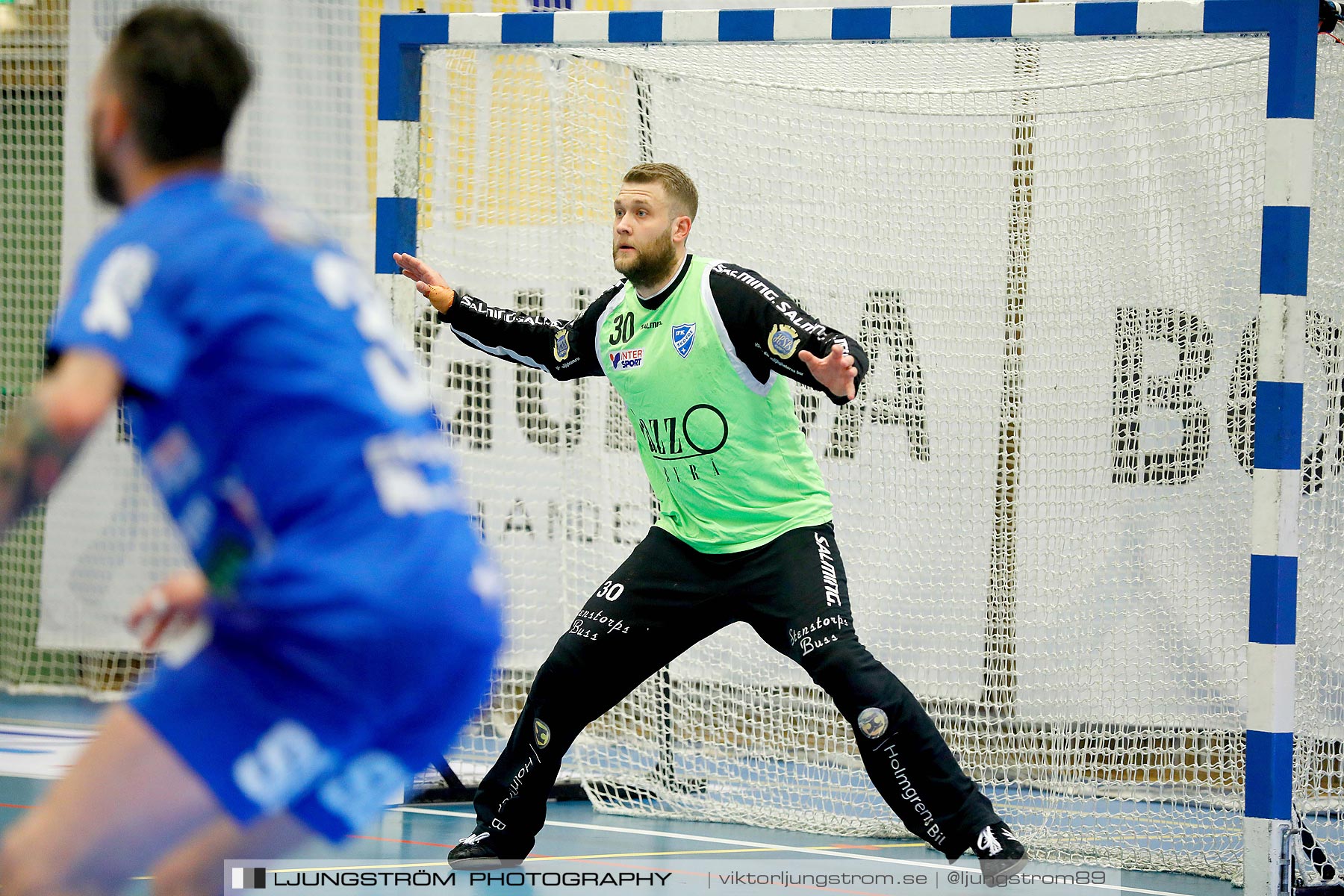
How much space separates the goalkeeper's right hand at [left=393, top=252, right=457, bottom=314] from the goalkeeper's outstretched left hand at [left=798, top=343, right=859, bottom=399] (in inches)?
62.9

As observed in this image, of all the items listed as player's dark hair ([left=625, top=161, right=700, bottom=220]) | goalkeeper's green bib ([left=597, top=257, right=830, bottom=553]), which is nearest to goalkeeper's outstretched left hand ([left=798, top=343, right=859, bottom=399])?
goalkeeper's green bib ([left=597, top=257, right=830, bottom=553])

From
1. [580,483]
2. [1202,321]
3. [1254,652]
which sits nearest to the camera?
[1254,652]

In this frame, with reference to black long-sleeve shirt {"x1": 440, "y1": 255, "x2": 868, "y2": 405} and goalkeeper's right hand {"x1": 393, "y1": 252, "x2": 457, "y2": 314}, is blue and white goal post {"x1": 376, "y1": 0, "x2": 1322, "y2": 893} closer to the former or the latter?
goalkeeper's right hand {"x1": 393, "y1": 252, "x2": 457, "y2": 314}

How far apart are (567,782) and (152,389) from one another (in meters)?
4.99

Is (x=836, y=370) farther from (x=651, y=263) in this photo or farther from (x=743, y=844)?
(x=743, y=844)

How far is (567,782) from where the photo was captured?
6684mm

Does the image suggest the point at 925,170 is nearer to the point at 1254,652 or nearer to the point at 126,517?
the point at 1254,652

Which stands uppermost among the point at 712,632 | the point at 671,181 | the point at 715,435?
the point at 671,181

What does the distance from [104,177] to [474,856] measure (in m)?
3.44

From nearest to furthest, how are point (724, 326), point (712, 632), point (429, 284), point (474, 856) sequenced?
point (724, 326)
point (712, 632)
point (474, 856)
point (429, 284)

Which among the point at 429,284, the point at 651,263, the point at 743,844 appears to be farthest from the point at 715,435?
the point at 743,844

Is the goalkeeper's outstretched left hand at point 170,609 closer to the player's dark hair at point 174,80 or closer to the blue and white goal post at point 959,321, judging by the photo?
the player's dark hair at point 174,80

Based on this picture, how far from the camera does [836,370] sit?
423 cm

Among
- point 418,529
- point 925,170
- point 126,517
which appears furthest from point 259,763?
point 126,517
